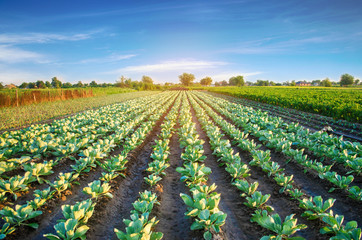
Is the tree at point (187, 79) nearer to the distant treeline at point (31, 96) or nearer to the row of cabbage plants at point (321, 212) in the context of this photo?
the distant treeline at point (31, 96)

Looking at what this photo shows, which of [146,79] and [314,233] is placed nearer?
[314,233]

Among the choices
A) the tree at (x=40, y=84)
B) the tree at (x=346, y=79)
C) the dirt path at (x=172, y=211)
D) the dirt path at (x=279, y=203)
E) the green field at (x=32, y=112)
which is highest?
the tree at (x=346, y=79)

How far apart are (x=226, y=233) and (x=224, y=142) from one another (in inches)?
114

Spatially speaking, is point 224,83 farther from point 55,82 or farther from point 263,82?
point 55,82

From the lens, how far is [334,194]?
3367 millimetres

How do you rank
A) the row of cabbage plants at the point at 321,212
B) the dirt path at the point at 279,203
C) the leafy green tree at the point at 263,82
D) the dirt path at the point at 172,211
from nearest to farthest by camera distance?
the row of cabbage plants at the point at 321,212 → the dirt path at the point at 279,203 → the dirt path at the point at 172,211 → the leafy green tree at the point at 263,82

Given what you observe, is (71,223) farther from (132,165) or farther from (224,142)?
(224,142)

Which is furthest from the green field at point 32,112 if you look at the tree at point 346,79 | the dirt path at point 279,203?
the tree at point 346,79

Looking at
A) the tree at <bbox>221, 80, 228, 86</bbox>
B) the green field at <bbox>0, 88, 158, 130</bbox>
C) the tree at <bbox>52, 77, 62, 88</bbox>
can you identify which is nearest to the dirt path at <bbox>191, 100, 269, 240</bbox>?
the green field at <bbox>0, 88, 158, 130</bbox>

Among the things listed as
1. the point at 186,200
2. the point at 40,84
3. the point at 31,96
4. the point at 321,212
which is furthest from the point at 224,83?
the point at 186,200

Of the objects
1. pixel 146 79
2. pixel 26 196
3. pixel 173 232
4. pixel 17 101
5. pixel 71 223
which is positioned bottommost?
pixel 173 232

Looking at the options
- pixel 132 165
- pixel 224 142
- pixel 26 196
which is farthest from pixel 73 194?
pixel 224 142

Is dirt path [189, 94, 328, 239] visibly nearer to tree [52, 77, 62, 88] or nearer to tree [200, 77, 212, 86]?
tree [52, 77, 62, 88]

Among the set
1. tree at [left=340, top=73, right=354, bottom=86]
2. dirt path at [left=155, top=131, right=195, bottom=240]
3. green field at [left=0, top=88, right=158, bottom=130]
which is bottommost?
dirt path at [left=155, top=131, right=195, bottom=240]
